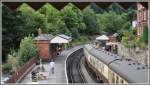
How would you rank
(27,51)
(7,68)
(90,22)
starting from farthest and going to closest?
(90,22), (7,68), (27,51)

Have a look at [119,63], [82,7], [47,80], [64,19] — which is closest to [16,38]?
[64,19]

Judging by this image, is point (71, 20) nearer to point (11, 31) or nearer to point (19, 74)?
point (11, 31)

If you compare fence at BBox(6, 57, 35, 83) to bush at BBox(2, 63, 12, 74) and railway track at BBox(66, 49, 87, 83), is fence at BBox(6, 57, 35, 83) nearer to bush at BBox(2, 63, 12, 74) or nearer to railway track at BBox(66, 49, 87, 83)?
railway track at BBox(66, 49, 87, 83)

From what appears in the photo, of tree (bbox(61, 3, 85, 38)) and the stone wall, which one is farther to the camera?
tree (bbox(61, 3, 85, 38))

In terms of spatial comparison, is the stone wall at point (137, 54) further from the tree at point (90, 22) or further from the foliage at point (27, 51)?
the tree at point (90, 22)

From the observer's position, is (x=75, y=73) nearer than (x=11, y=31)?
Yes

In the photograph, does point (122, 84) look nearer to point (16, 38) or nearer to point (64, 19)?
point (16, 38)

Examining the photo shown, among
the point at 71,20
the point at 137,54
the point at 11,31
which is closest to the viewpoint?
the point at 137,54

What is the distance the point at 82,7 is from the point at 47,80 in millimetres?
12213

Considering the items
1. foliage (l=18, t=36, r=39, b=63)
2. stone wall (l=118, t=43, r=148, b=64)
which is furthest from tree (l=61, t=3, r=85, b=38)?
foliage (l=18, t=36, r=39, b=63)

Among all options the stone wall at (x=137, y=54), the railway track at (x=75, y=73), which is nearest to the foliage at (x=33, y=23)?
the stone wall at (x=137, y=54)

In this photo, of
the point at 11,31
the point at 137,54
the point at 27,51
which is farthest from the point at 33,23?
the point at 137,54

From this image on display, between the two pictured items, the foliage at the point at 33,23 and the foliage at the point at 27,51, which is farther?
the foliage at the point at 33,23

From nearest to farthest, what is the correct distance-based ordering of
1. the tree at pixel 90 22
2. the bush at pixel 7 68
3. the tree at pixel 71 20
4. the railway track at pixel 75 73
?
1. the railway track at pixel 75 73
2. the bush at pixel 7 68
3. the tree at pixel 71 20
4. the tree at pixel 90 22
